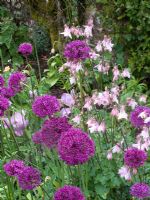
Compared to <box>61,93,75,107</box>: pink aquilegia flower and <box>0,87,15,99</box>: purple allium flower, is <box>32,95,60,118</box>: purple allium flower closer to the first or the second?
<box>0,87,15,99</box>: purple allium flower

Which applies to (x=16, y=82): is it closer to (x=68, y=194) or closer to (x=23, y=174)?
(x=23, y=174)

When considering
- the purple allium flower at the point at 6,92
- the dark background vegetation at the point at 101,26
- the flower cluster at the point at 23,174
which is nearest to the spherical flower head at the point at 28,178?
the flower cluster at the point at 23,174

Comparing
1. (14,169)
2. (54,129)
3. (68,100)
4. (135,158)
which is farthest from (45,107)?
(68,100)

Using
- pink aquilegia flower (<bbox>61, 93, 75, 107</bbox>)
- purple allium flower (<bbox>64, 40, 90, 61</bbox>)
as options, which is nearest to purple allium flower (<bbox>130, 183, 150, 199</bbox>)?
purple allium flower (<bbox>64, 40, 90, 61</bbox>)

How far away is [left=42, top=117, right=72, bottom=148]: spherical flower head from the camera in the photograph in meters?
2.06

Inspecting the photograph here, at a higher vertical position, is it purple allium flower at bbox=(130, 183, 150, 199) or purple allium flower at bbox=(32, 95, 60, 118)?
purple allium flower at bbox=(32, 95, 60, 118)

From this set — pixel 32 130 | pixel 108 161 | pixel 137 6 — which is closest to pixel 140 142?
pixel 108 161

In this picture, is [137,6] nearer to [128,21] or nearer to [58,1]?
[128,21]

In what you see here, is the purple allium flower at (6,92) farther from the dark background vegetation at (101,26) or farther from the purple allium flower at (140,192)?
the dark background vegetation at (101,26)

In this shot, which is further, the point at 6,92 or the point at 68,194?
the point at 6,92

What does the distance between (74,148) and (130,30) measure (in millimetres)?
3629

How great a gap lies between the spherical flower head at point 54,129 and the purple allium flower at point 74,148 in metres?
0.20

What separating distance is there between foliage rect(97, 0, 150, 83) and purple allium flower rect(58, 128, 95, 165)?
334 cm

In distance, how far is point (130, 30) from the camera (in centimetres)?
526
